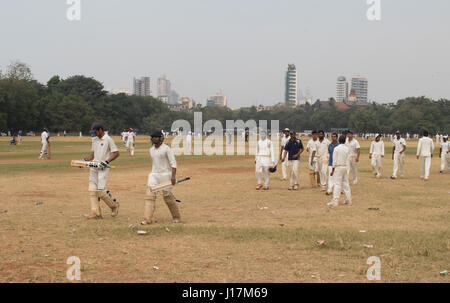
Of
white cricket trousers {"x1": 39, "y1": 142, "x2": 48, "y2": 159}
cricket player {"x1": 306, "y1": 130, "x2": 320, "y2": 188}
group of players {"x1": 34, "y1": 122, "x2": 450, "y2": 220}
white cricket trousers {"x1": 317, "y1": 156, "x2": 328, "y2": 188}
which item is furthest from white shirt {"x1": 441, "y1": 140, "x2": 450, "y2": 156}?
white cricket trousers {"x1": 39, "y1": 142, "x2": 48, "y2": 159}

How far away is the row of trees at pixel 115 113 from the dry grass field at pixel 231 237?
7317cm

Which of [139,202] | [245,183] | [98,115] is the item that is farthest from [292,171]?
[98,115]

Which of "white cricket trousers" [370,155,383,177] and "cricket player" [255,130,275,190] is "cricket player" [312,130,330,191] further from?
"white cricket trousers" [370,155,383,177]

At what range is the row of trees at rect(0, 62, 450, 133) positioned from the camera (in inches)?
3346

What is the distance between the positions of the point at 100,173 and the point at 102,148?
545mm

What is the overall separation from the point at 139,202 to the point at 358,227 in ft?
19.4

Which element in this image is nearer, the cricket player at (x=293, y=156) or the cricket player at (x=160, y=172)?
the cricket player at (x=160, y=172)

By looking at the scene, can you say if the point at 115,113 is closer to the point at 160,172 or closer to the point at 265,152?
the point at 265,152

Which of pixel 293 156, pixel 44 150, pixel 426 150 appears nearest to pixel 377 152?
pixel 426 150

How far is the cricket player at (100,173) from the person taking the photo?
10335 millimetres

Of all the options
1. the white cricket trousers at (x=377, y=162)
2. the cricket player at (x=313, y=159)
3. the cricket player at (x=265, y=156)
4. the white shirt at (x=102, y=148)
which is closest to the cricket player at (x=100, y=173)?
the white shirt at (x=102, y=148)

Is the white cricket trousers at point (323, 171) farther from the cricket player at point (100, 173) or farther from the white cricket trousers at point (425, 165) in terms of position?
the cricket player at point (100, 173)
